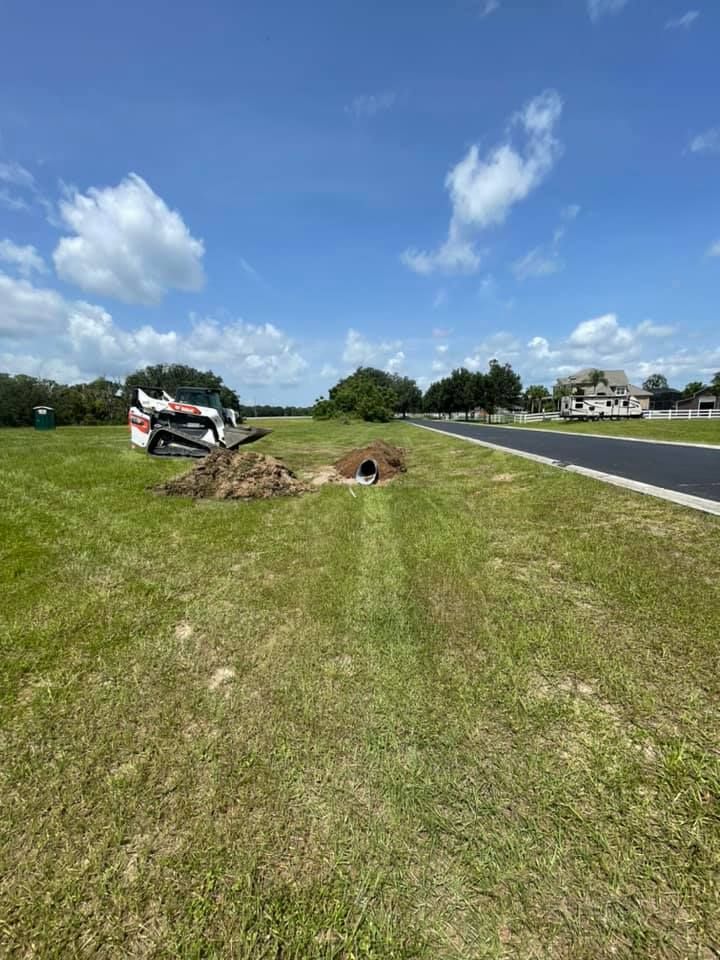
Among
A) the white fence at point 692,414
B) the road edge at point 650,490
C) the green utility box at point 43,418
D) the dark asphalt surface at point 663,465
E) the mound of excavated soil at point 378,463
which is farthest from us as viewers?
the white fence at point 692,414

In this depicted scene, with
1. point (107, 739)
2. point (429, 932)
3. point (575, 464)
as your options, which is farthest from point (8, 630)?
point (575, 464)

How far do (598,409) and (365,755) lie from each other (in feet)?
183

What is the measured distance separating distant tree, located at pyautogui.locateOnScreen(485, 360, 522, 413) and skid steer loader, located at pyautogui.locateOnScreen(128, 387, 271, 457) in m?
61.1

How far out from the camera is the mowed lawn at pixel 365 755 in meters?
1.41

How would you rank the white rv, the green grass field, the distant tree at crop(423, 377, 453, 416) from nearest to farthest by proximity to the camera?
the green grass field
the white rv
the distant tree at crop(423, 377, 453, 416)

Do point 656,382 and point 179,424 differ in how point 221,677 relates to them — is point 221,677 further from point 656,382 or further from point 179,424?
point 656,382

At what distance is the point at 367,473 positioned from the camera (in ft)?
32.3

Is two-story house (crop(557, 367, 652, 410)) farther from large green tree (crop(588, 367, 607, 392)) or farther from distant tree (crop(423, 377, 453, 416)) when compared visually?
distant tree (crop(423, 377, 453, 416))

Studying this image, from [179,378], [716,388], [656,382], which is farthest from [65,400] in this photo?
[656,382]

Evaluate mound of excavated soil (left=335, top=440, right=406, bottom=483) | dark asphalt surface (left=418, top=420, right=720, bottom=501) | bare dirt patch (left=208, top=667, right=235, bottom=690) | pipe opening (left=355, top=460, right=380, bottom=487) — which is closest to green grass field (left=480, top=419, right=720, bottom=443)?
dark asphalt surface (left=418, top=420, right=720, bottom=501)

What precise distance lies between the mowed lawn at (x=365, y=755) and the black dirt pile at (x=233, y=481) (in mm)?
3098

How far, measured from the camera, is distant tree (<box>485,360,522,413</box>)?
68.1 meters

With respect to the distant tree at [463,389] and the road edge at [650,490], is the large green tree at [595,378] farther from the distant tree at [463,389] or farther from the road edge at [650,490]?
the road edge at [650,490]

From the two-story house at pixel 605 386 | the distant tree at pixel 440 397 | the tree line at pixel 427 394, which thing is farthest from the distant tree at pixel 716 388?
the distant tree at pixel 440 397
